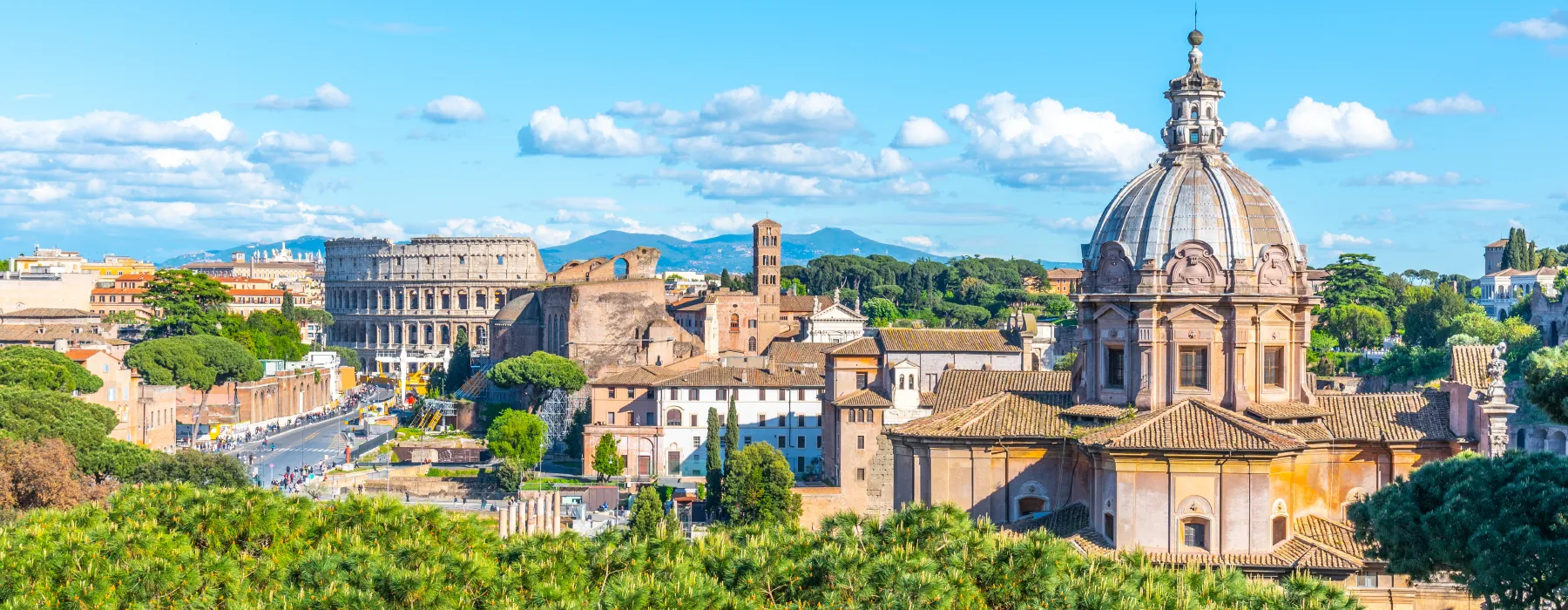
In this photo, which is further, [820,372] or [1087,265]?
[820,372]

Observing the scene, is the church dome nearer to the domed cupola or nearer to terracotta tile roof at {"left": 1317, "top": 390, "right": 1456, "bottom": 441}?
the domed cupola

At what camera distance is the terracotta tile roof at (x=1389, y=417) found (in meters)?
26.7

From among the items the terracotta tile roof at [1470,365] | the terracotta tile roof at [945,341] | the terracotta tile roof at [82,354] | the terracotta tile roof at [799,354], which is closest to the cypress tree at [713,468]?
the terracotta tile roof at [945,341]

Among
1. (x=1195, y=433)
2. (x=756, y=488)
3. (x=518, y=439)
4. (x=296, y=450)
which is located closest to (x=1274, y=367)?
(x=1195, y=433)

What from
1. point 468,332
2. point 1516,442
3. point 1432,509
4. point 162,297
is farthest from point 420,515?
point 468,332

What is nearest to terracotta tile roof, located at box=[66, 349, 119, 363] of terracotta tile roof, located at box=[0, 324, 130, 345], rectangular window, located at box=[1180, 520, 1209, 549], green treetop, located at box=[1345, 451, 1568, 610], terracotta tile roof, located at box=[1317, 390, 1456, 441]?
terracotta tile roof, located at box=[0, 324, 130, 345]

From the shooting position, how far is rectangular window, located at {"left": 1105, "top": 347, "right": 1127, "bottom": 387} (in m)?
27.6

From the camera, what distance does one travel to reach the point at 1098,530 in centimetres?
2569

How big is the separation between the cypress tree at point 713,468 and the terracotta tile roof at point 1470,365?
78.7 ft

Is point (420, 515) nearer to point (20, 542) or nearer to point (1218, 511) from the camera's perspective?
point (20, 542)

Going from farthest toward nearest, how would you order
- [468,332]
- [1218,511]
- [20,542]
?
[468,332] < [1218,511] < [20,542]

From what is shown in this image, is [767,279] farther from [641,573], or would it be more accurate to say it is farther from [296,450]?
[641,573]

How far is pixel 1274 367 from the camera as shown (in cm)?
2736

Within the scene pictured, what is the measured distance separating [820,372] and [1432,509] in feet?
142
